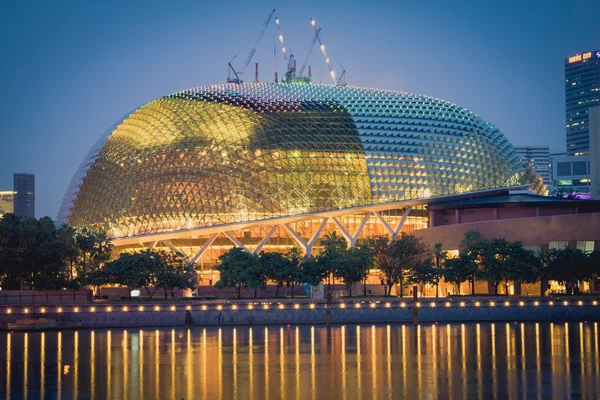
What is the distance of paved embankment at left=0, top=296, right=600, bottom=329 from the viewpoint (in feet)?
242

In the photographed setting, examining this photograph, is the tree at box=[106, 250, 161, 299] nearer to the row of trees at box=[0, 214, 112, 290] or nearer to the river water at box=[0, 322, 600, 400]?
the row of trees at box=[0, 214, 112, 290]

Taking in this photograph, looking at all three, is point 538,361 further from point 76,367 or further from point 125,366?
point 76,367

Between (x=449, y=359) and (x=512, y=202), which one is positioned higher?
(x=512, y=202)

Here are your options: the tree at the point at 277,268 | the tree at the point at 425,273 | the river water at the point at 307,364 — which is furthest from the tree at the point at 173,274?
the river water at the point at 307,364

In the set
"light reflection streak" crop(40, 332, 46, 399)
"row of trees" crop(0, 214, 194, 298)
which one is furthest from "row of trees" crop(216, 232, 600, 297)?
"light reflection streak" crop(40, 332, 46, 399)

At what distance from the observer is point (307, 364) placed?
48062 millimetres

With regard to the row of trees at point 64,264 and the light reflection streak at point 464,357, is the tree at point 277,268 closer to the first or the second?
the row of trees at point 64,264

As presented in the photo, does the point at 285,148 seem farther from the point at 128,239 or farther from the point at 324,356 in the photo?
the point at 324,356

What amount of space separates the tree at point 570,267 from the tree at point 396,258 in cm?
1379

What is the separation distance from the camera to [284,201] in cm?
10888

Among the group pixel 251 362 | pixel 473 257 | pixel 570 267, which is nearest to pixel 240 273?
pixel 473 257

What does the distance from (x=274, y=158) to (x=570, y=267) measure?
3569 cm

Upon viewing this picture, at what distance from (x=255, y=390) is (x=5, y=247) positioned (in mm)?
55391

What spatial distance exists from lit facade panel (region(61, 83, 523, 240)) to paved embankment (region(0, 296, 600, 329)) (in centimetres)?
3208
